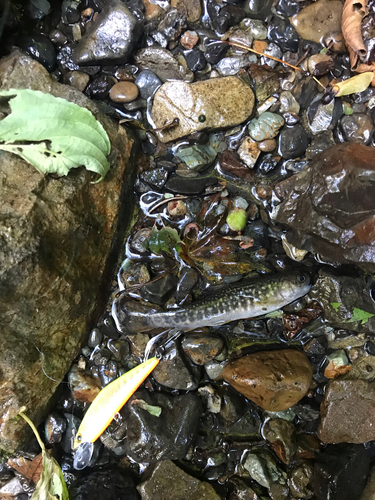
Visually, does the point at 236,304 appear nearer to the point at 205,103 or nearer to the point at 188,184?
the point at 188,184

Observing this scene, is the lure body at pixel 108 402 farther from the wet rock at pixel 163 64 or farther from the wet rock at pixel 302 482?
the wet rock at pixel 163 64

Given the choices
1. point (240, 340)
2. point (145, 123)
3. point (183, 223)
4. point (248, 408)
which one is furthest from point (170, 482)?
point (145, 123)

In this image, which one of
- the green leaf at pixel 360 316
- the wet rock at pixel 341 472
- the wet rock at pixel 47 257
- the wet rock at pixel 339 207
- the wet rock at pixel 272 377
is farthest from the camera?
the green leaf at pixel 360 316

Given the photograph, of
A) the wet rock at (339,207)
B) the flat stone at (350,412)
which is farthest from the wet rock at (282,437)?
the wet rock at (339,207)

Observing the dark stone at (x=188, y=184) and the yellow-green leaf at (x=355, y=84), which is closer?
the yellow-green leaf at (x=355, y=84)

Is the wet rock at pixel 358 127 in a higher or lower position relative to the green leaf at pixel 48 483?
higher

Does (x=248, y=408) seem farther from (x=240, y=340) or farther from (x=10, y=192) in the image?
(x=10, y=192)

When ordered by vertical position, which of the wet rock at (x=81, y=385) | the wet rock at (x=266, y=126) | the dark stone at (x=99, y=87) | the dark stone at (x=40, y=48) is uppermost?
the dark stone at (x=40, y=48)

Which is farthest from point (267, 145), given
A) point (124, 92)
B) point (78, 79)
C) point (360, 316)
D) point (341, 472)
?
point (341, 472)
